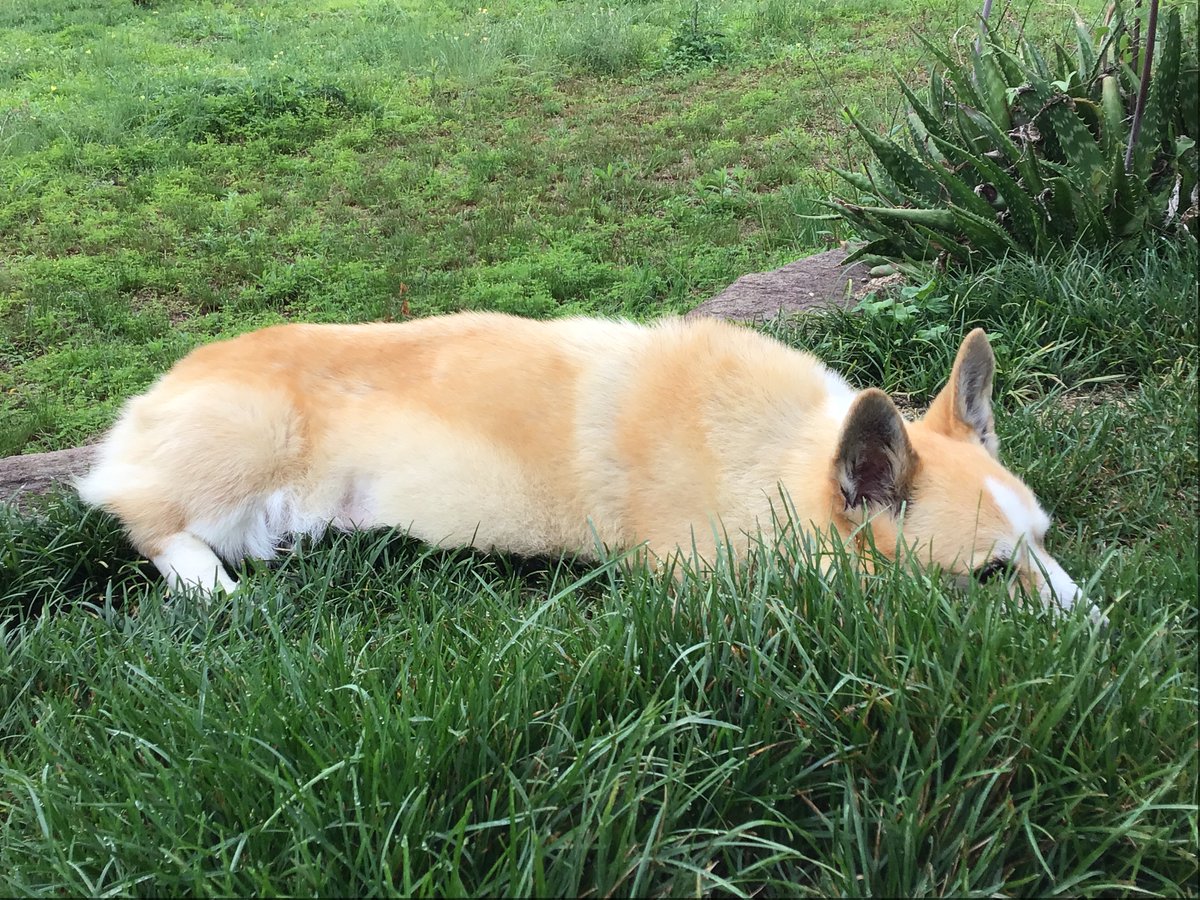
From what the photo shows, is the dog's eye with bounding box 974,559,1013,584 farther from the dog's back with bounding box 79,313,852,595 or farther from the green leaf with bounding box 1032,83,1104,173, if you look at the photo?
the green leaf with bounding box 1032,83,1104,173

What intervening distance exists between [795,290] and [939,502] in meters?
2.63

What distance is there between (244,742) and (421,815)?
1.29ft

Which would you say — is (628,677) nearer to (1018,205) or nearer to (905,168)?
(1018,205)

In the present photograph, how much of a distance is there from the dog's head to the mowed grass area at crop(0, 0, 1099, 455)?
10.5 ft

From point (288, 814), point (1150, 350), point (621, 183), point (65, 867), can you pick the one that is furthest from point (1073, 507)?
point (621, 183)

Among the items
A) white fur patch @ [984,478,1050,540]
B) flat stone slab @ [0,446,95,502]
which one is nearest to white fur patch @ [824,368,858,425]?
white fur patch @ [984,478,1050,540]

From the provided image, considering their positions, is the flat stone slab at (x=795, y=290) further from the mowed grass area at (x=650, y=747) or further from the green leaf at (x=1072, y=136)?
the mowed grass area at (x=650, y=747)

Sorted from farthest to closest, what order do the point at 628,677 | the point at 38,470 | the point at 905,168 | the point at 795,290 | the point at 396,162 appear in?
the point at 396,162 < the point at 795,290 < the point at 905,168 < the point at 38,470 < the point at 628,677

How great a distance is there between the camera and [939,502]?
2.20m

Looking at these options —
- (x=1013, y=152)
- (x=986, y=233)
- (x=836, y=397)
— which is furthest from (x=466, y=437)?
(x=1013, y=152)

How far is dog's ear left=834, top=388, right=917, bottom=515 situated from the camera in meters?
2.16

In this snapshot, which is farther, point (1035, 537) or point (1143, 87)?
point (1143, 87)

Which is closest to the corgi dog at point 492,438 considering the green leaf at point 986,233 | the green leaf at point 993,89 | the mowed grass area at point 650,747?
the mowed grass area at point 650,747

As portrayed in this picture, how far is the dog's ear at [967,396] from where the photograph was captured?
252 centimetres
